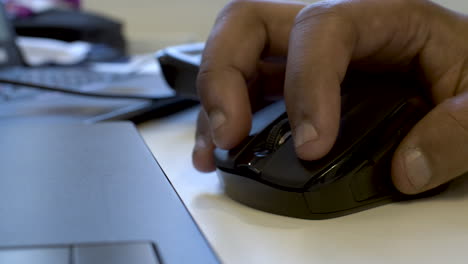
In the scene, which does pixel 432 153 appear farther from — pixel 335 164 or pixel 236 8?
pixel 236 8

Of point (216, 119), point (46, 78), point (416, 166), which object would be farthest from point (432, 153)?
point (46, 78)

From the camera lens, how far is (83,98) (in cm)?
64

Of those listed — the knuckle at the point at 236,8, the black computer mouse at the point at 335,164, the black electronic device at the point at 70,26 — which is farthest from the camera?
the black electronic device at the point at 70,26

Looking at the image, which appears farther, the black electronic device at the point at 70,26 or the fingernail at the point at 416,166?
the black electronic device at the point at 70,26

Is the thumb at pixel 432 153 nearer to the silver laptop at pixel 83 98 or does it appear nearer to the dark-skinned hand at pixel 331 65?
the dark-skinned hand at pixel 331 65

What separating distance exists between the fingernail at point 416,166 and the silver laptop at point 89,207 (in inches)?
5.9

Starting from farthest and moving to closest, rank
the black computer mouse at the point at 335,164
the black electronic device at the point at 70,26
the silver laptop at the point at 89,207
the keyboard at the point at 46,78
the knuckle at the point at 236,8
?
the black electronic device at the point at 70,26, the keyboard at the point at 46,78, the knuckle at the point at 236,8, the black computer mouse at the point at 335,164, the silver laptop at the point at 89,207

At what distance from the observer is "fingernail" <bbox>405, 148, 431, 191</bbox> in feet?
1.06

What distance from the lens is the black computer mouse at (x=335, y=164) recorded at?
0.31 meters

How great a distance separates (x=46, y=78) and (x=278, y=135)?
20.7 inches

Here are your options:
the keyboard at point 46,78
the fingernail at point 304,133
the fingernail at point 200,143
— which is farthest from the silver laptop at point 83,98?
the fingernail at point 304,133

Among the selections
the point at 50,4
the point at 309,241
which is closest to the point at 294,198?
the point at 309,241

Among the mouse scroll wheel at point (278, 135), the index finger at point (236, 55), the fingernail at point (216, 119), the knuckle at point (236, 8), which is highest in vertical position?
the knuckle at point (236, 8)

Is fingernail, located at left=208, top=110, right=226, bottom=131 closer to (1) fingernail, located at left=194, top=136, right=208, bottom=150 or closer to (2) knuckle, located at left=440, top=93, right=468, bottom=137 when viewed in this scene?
(1) fingernail, located at left=194, top=136, right=208, bottom=150
